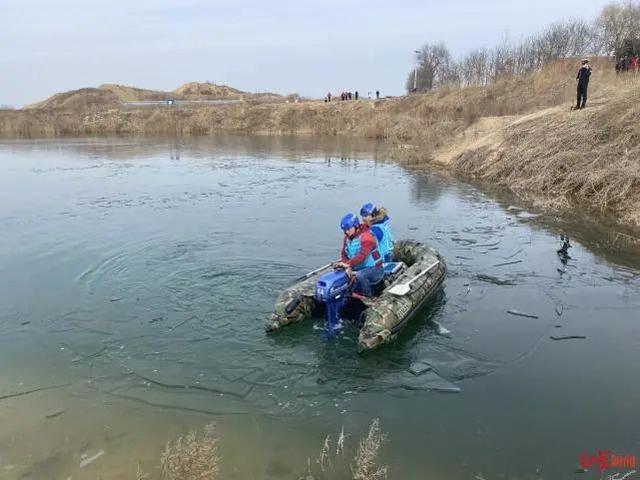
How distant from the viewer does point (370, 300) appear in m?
7.79

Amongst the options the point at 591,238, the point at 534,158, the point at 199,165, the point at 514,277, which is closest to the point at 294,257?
the point at 514,277

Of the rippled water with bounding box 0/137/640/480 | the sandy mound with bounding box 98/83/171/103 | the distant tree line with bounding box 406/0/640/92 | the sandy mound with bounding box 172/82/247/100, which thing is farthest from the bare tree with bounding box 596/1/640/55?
the sandy mound with bounding box 98/83/171/103

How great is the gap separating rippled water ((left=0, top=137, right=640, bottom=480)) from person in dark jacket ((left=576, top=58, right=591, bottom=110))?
700cm

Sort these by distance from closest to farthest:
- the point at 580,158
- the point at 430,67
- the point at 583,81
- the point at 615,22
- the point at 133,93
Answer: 1. the point at 580,158
2. the point at 583,81
3. the point at 615,22
4. the point at 430,67
5. the point at 133,93

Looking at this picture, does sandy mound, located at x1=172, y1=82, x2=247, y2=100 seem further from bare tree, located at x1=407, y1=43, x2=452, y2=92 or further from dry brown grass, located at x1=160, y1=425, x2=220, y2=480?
dry brown grass, located at x1=160, y1=425, x2=220, y2=480

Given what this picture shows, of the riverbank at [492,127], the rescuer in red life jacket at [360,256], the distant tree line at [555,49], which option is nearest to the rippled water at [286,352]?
the rescuer in red life jacket at [360,256]

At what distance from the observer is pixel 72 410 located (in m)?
6.00

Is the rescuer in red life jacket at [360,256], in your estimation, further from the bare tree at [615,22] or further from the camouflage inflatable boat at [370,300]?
the bare tree at [615,22]

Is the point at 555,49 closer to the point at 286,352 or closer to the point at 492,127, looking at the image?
the point at 492,127

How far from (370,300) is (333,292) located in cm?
75

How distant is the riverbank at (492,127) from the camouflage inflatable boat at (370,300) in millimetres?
8250

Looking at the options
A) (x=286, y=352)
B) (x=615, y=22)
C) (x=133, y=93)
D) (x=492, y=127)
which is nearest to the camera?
(x=286, y=352)

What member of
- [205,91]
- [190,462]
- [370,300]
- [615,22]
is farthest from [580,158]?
[205,91]

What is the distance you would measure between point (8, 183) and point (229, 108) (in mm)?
38503
